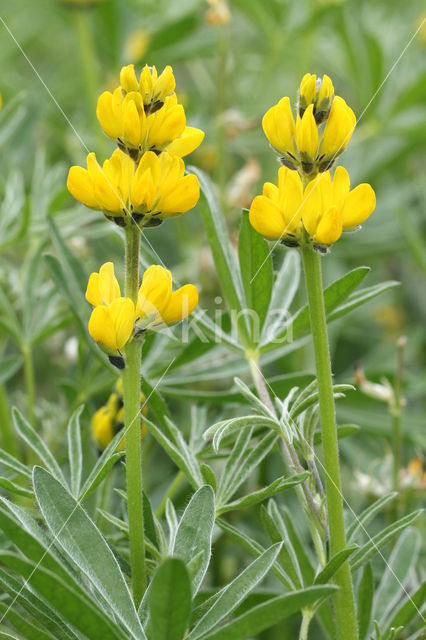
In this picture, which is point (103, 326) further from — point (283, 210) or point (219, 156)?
point (219, 156)

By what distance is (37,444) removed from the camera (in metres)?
0.59

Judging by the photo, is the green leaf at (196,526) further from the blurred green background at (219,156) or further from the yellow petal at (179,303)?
the blurred green background at (219,156)

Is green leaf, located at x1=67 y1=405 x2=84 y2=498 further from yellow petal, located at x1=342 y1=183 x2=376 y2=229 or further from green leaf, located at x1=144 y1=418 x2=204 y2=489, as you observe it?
yellow petal, located at x1=342 y1=183 x2=376 y2=229

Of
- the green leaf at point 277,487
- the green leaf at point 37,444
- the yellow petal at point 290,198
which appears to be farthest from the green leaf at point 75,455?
the yellow petal at point 290,198

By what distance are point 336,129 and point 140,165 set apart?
113 millimetres

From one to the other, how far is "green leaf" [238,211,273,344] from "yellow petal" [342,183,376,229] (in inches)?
5.3

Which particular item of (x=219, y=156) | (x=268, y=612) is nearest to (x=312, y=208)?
(x=268, y=612)

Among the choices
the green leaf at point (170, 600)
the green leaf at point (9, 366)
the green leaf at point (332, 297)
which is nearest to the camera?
the green leaf at point (170, 600)

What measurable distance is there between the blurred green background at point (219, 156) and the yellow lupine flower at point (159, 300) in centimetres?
28

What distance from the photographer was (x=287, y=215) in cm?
48

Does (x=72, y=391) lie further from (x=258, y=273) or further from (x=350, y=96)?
(x=350, y=96)

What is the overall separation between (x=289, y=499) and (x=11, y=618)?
0.43 metres

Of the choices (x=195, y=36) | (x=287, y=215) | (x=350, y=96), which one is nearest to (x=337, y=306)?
(x=287, y=215)

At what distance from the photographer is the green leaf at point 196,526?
484mm
